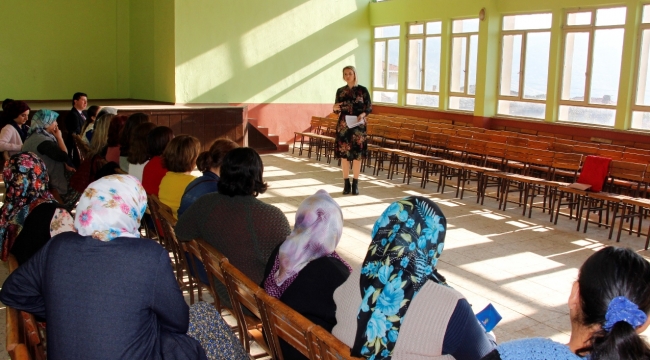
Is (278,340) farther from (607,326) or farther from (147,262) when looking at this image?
(607,326)

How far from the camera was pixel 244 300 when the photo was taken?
275 centimetres

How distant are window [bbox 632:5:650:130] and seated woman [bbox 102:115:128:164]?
7.70m

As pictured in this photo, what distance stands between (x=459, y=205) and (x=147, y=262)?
6.56 m

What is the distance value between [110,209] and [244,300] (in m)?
0.92

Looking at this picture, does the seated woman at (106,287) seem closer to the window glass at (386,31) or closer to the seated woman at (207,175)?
the seated woman at (207,175)

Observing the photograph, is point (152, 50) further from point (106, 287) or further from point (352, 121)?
point (106, 287)

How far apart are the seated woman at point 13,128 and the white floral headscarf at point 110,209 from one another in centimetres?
515

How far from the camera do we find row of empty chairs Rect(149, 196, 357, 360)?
2.03 m

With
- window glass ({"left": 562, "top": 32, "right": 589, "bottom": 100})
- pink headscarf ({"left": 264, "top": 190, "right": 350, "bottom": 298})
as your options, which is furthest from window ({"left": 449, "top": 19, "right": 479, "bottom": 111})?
pink headscarf ({"left": 264, "top": 190, "right": 350, "bottom": 298})

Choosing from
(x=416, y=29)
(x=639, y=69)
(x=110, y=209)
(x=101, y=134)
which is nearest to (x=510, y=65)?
(x=639, y=69)

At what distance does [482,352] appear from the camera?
1780 millimetres

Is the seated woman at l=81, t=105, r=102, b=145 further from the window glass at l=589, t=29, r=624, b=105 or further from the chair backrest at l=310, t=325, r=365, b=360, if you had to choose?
the window glass at l=589, t=29, r=624, b=105

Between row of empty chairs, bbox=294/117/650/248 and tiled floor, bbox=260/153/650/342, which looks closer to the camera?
tiled floor, bbox=260/153/650/342

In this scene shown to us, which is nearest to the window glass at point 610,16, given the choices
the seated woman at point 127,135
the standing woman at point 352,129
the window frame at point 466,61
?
the window frame at point 466,61
